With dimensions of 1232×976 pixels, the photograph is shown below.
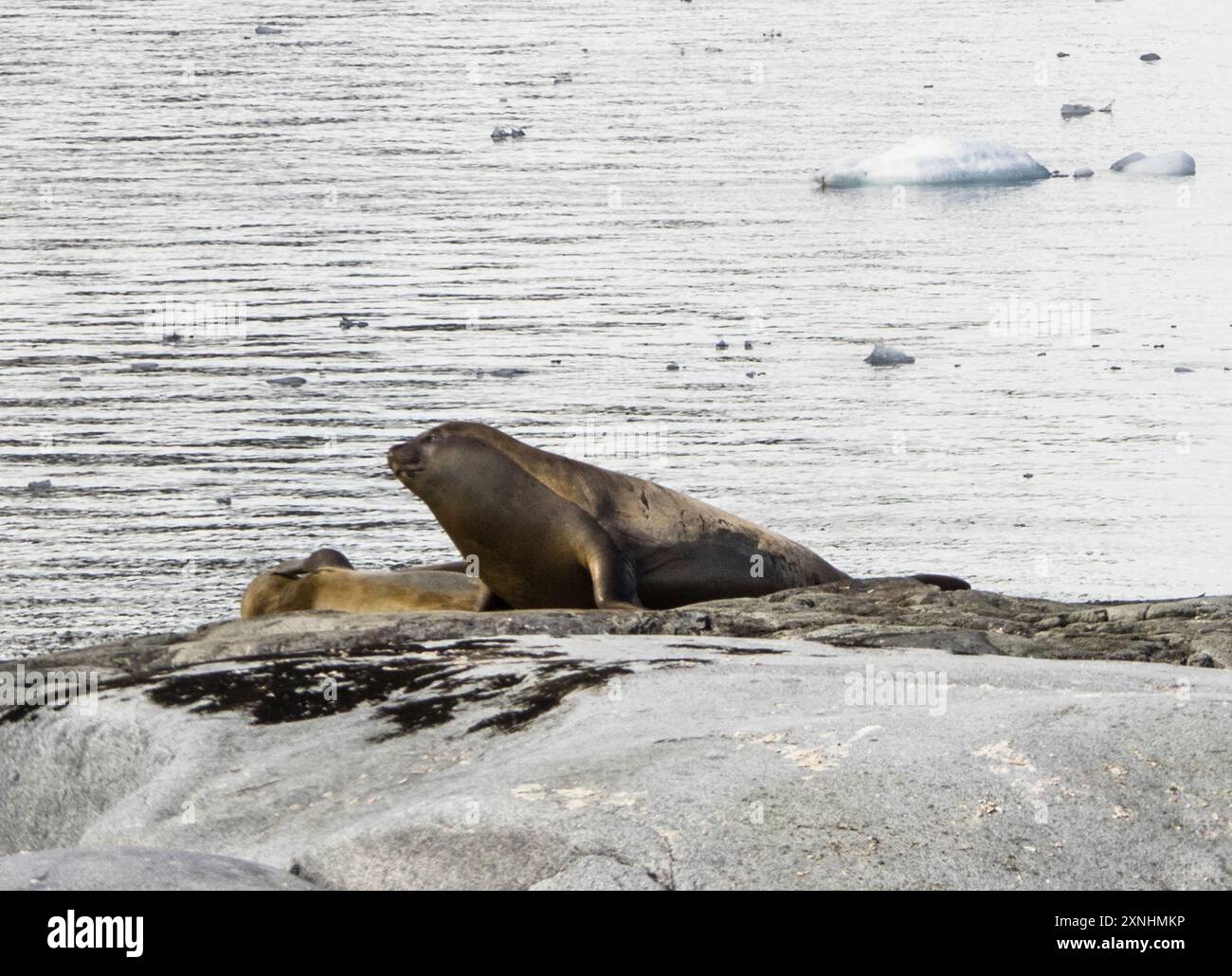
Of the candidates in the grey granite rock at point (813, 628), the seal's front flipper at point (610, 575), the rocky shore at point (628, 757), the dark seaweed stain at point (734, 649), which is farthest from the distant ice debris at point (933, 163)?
the dark seaweed stain at point (734, 649)

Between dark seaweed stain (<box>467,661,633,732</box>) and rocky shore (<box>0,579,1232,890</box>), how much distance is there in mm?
12

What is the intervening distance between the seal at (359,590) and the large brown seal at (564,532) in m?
0.20

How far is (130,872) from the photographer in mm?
3725

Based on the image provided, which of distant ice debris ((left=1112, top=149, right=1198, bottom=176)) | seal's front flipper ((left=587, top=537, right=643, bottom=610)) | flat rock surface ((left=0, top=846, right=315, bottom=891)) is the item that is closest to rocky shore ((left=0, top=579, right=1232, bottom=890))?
flat rock surface ((left=0, top=846, right=315, bottom=891))

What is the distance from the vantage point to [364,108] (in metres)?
24.9

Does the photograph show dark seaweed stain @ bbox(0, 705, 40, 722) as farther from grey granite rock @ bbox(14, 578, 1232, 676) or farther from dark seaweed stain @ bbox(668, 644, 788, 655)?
dark seaweed stain @ bbox(668, 644, 788, 655)

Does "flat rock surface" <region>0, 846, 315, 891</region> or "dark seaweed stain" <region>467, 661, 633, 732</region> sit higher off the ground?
"dark seaweed stain" <region>467, 661, 633, 732</region>

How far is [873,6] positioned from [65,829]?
34376 millimetres

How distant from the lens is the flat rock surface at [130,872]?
3.66 m

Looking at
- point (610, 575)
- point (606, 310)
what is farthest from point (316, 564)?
point (606, 310)

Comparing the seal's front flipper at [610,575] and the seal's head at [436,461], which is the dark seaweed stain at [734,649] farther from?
the seal's head at [436,461]

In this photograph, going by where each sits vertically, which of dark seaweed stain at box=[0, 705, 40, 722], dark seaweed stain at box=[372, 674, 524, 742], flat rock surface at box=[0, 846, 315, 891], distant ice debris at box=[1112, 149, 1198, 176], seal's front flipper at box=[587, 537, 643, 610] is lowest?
flat rock surface at box=[0, 846, 315, 891]

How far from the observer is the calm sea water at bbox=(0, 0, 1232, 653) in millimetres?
10625

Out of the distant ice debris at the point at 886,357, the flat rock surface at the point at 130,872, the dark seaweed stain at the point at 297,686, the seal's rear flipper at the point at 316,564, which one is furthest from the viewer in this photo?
the distant ice debris at the point at 886,357
